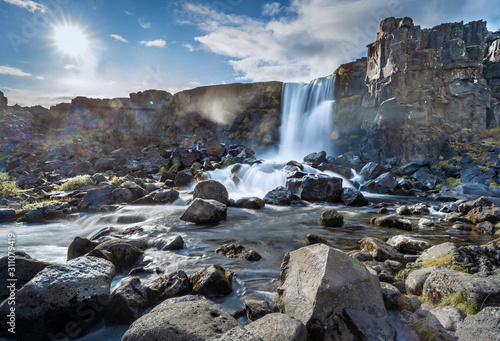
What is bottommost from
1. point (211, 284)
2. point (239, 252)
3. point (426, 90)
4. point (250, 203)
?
point (250, 203)

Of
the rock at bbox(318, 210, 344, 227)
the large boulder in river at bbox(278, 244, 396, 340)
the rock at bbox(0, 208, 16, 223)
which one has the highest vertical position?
the large boulder in river at bbox(278, 244, 396, 340)

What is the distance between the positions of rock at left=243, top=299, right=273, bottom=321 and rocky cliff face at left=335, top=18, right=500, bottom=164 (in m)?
26.5

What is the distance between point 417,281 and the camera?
4.41 metres

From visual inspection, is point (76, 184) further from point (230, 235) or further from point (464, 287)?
point (464, 287)

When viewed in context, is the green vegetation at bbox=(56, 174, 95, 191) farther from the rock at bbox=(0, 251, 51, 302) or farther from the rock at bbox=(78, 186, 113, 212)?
the rock at bbox=(0, 251, 51, 302)

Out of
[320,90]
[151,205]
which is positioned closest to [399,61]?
[320,90]

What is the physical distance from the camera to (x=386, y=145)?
26.9 meters

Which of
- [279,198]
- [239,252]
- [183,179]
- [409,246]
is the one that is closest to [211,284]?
[239,252]

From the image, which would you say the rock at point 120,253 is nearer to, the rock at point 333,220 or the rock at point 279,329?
the rock at point 279,329

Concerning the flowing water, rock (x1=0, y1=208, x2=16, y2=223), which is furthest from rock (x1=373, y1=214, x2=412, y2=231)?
rock (x1=0, y1=208, x2=16, y2=223)

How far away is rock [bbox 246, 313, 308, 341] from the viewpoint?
8.70 ft

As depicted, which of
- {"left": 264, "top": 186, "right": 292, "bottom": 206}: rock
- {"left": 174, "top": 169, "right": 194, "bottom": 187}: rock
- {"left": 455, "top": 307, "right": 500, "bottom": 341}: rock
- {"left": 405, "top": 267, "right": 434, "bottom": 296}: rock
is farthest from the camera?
{"left": 174, "top": 169, "right": 194, "bottom": 187}: rock

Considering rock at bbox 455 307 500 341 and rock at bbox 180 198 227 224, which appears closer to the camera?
rock at bbox 455 307 500 341

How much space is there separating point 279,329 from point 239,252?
3849mm
